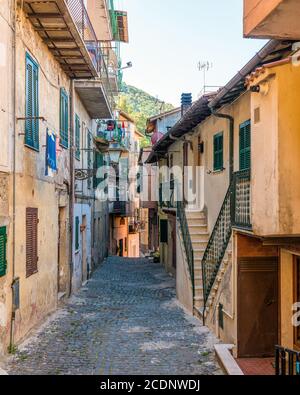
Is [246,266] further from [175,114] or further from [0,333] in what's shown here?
[175,114]

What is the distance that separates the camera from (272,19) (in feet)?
18.9

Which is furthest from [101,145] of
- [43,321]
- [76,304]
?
[43,321]

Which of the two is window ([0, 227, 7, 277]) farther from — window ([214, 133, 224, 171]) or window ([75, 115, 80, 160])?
window ([75, 115, 80, 160])

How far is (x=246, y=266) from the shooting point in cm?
924

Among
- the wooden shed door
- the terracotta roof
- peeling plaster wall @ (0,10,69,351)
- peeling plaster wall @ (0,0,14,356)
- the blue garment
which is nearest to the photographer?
peeling plaster wall @ (0,0,14,356)

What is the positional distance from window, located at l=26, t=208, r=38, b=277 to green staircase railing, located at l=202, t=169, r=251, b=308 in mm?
4193

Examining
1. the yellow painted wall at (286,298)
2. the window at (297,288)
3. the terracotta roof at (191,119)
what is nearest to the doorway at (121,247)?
the terracotta roof at (191,119)

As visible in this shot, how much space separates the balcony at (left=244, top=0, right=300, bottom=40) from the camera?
17.9 ft

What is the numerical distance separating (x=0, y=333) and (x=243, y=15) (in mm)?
6413

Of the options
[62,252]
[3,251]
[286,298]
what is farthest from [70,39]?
[286,298]

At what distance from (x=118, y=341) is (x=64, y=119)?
7269 mm

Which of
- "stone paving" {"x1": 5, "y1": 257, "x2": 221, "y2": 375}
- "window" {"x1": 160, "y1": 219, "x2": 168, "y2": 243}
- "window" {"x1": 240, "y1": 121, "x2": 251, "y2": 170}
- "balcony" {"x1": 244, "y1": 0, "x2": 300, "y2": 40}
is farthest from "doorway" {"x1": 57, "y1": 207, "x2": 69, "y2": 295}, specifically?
"window" {"x1": 160, "y1": 219, "x2": 168, "y2": 243}

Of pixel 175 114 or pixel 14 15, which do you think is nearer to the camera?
pixel 14 15

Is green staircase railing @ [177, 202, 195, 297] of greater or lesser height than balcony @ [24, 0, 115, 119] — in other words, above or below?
below
